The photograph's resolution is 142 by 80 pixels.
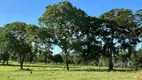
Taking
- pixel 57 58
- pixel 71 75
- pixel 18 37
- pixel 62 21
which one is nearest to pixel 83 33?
pixel 62 21

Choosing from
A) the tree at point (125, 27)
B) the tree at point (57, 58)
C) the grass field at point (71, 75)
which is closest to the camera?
the grass field at point (71, 75)

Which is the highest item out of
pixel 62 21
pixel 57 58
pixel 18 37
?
pixel 62 21

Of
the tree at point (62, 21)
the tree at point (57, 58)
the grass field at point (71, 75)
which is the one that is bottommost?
the grass field at point (71, 75)

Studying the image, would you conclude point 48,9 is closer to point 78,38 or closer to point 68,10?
point 68,10

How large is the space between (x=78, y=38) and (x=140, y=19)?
50.5 ft

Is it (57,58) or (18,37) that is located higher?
(18,37)

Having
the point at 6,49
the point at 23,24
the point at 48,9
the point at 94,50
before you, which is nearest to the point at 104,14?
the point at 94,50

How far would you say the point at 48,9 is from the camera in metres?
67.4

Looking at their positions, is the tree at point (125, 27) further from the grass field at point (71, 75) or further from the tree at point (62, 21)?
the grass field at point (71, 75)

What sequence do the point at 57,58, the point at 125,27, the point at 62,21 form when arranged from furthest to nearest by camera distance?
the point at 57,58, the point at 125,27, the point at 62,21

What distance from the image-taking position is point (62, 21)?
6575 cm

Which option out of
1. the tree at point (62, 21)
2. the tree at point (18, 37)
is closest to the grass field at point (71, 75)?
the tree at point (62, 21)

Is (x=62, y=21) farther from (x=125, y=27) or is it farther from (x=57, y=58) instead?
(x=57, y=58)

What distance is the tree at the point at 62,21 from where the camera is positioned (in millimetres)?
65312
